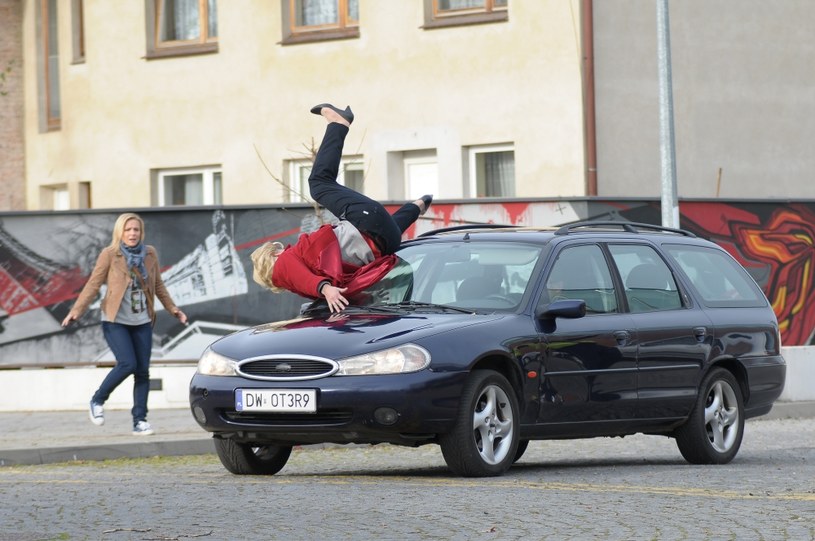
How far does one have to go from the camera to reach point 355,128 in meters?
24.7

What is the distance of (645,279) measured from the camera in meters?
11.8

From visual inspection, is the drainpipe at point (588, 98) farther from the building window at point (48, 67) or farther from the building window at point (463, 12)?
the building window at point (48, 67)

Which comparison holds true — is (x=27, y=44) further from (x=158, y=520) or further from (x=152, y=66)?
(x=158, y=520)

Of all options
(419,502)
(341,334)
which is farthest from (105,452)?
(419,502)

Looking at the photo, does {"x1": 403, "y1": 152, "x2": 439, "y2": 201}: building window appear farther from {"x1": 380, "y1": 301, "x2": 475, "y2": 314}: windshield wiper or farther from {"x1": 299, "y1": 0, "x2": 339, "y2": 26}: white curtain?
{"x1": 380, "y1": 301, "x2": 475, "y2": 314}: windshield wiper

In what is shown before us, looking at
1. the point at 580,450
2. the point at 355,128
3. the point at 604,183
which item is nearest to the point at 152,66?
the point at 355,128

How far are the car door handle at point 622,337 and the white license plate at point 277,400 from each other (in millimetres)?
2361

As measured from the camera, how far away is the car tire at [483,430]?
9812mm

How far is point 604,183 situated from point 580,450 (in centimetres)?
978

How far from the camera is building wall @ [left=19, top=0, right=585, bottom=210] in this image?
23.2 metres

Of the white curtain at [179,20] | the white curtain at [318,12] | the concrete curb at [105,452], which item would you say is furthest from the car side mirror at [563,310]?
the white curtain at [179,20]

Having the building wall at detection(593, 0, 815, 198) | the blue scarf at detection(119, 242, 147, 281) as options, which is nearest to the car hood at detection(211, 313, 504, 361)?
the blue scarf at detection(119, 242, 147, 281)

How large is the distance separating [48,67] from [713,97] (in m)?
10.6

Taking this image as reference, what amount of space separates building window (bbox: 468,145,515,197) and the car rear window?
10897 millimetres
